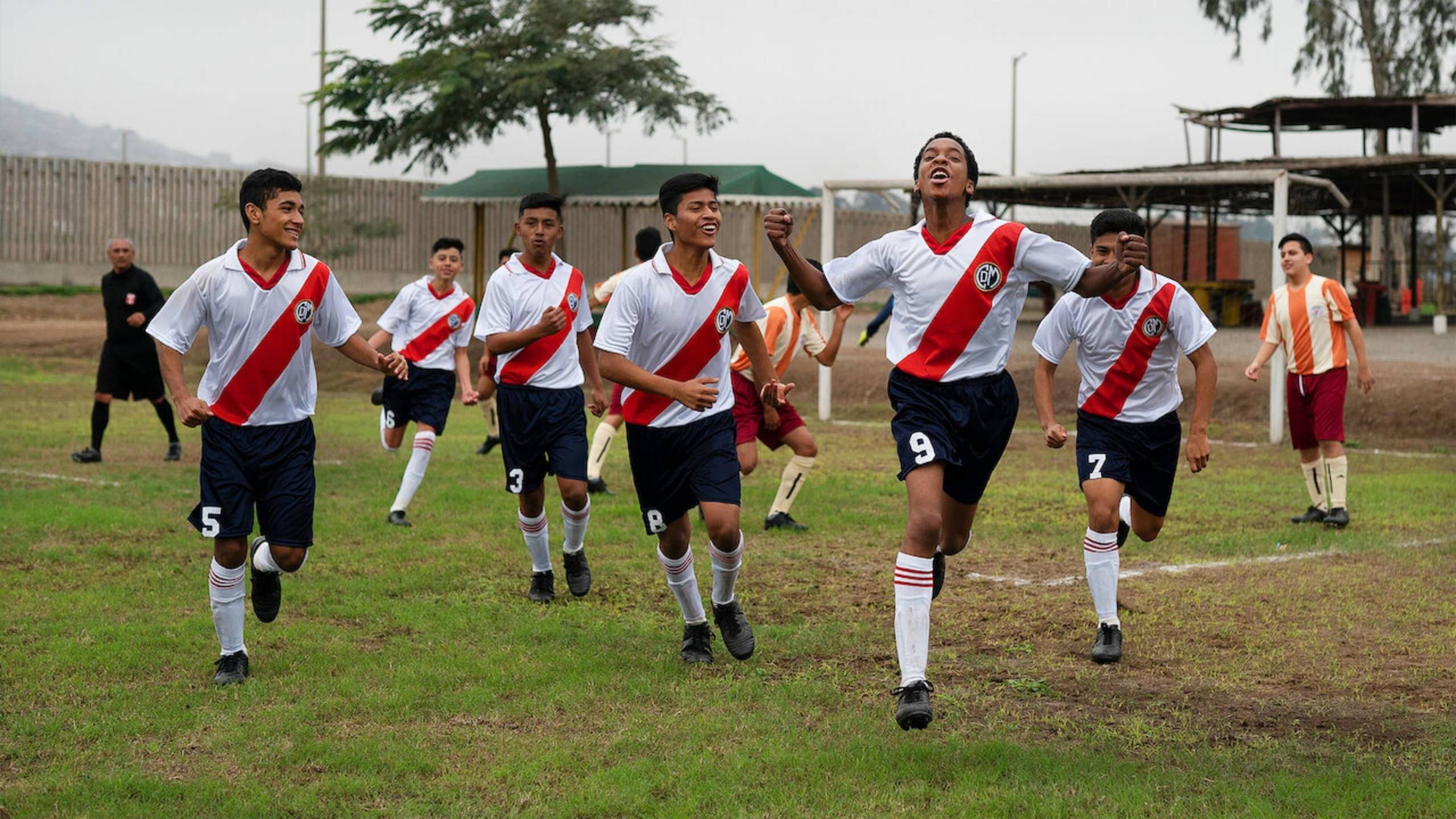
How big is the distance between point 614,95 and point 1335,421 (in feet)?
87.7

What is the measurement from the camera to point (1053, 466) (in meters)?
14.6

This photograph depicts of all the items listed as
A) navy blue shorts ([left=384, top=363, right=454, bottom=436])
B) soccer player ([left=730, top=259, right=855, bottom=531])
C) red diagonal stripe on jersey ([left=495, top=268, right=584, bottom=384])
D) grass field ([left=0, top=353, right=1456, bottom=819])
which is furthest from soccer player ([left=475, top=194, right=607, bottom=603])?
navy blue shorts ([left=384, top=363, right=454, bottom=436])

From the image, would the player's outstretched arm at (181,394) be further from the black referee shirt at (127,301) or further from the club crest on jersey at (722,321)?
the black referee shirt at (127,301)

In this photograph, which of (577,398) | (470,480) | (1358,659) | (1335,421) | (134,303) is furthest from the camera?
(134,303)

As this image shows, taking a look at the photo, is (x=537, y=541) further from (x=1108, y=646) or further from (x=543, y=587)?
(x=1108, y=646)

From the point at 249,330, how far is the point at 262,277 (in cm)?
23

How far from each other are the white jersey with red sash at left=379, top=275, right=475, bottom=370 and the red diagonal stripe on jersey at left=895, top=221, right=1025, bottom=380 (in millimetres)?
6353

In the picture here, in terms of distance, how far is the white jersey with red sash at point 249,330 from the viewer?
6246 millimetres

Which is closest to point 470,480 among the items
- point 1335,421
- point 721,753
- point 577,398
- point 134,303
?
point 134,303

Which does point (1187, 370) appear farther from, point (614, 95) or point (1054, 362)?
point (614, 95)

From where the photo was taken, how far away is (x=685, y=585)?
22.2ft

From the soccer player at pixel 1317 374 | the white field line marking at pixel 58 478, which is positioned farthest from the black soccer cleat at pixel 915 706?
the white field line marking at pixel 58 478

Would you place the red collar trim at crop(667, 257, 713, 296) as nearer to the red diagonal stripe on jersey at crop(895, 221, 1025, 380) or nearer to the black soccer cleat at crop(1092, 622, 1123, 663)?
the red diagonal stripe on jersey at crop(895, 221, 1025, 380)

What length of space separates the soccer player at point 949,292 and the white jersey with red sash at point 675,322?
22.3 inches
